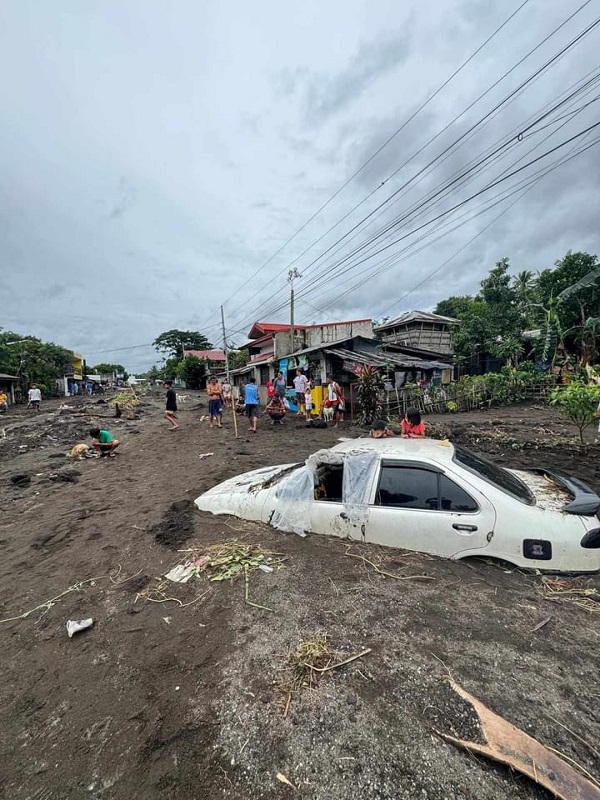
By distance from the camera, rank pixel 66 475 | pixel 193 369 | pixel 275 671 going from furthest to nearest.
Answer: pixel 193 369 < pixel 66 475 < pixel 275 671

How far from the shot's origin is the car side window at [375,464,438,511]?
11.3 feet

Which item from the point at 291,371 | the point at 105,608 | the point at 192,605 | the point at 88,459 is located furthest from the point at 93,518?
the point at 291,371

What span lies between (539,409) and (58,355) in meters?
43.2

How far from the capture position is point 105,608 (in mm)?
3000

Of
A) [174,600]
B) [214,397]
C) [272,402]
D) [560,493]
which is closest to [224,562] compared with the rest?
[174,600]

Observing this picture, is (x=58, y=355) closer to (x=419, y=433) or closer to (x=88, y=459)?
(x=88, y=459)

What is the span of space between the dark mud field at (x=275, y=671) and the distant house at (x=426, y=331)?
2519cm

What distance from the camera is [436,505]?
3408mm

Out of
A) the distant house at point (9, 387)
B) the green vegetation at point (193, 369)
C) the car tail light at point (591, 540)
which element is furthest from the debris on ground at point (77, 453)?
the green vegetation at point (193, 369)

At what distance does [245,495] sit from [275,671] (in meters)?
2.34

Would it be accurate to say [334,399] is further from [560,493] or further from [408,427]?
[560,493]

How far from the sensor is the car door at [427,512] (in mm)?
3252

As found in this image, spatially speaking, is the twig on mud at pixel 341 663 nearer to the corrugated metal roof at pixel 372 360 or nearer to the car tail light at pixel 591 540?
the car tail light at pixel 591 540

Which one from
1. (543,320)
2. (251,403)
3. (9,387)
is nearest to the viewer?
(251,403)
